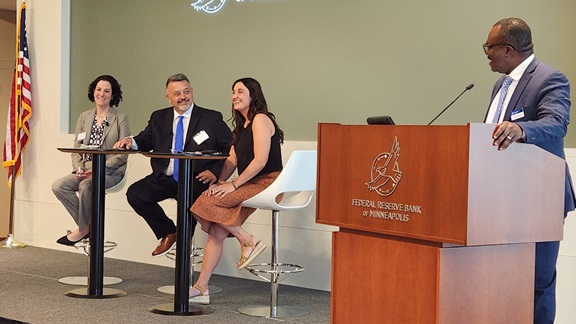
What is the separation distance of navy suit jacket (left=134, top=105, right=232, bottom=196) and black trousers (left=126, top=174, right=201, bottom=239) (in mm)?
77

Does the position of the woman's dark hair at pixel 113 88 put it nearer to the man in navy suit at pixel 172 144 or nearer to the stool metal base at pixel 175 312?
the man in navy suit at pixel 172 144

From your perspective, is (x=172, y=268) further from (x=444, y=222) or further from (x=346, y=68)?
(x=444, y=222)

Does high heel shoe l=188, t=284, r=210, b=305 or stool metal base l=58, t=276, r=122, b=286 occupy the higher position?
high heel shoe l=188, t=284, r=210, b=305

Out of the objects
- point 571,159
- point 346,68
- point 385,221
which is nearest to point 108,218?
point 346,68

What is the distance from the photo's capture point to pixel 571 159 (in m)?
5.06

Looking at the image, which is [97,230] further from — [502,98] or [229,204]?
[502,98]

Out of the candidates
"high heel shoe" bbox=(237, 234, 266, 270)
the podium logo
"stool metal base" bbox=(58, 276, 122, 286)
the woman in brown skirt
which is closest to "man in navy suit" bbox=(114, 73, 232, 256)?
the woman in brown skirt

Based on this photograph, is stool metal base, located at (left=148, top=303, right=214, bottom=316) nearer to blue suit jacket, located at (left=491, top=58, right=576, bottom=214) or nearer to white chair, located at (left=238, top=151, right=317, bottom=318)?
white chair, located at (left=238, top=151, right=317, bottom=318)

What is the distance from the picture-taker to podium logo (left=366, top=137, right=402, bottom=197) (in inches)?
108

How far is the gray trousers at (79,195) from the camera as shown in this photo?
629cm

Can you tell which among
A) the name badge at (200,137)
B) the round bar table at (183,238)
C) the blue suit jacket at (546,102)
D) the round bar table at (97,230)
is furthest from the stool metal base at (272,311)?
the blue suit jacket at (546,102)

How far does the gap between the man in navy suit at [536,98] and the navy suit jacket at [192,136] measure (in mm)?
→ 2712

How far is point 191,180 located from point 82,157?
1.71 m

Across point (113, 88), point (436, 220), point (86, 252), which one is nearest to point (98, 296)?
point (86, 252)
